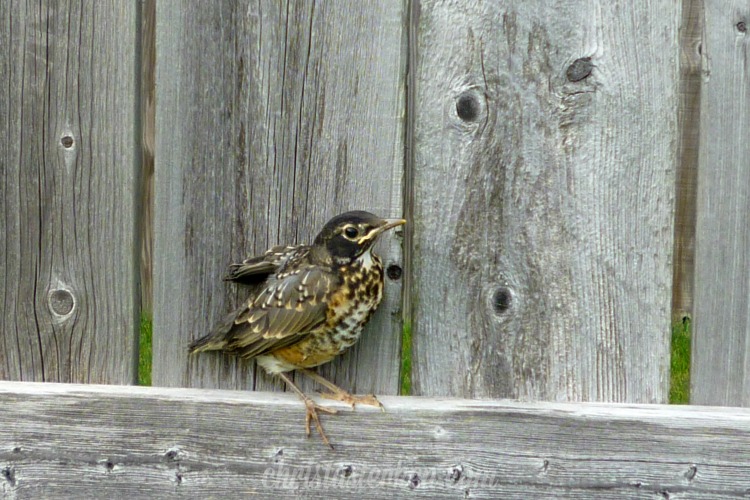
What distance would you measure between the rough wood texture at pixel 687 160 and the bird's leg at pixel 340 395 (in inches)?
47.0

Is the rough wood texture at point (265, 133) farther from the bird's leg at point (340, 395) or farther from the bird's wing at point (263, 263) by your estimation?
the bird's leg at point (340, 395)

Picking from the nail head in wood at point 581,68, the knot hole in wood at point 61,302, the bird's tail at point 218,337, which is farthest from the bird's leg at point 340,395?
the nail head in wood at point 581,68

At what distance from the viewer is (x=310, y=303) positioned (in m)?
3.12

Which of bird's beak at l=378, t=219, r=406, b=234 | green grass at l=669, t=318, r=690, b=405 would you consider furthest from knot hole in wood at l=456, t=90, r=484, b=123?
green grass at l=669, t=318, r=690, b=405

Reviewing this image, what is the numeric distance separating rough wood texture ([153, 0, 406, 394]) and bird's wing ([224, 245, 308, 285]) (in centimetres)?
4

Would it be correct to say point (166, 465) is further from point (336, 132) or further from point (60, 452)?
point (336, 132)

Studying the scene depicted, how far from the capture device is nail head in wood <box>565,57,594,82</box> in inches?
121

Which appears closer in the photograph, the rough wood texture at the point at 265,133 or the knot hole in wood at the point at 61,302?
the rough wood texture at the point at 265,133

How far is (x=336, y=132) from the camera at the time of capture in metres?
3.16

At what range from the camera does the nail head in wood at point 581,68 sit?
121 inches

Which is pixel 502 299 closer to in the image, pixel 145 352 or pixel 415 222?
pixel 415 222

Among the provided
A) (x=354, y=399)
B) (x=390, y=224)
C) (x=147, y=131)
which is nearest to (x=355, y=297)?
(x=390, y=224)

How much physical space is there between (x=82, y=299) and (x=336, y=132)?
114cm

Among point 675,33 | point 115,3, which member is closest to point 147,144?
point 115,3
